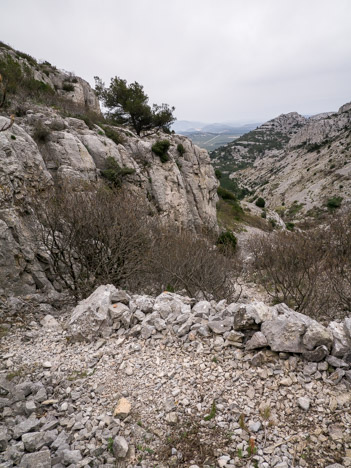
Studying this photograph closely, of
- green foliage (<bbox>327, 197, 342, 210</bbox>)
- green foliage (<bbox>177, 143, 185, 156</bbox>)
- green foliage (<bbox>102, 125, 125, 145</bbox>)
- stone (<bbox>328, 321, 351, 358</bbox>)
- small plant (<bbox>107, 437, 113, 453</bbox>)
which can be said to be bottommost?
green foliage (<bbox>327, 197, 342, 210</bbox>)

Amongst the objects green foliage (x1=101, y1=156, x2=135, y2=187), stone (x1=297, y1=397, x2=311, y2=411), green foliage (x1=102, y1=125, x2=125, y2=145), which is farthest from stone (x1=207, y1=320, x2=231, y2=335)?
green foliage (x1=102, y1=125, x2=125, y2=145)

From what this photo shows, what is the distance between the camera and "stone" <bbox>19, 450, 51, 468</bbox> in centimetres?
306

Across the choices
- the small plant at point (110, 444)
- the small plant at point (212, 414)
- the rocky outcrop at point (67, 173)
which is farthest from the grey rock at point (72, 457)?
the rocky outcrop at point (67, 173)

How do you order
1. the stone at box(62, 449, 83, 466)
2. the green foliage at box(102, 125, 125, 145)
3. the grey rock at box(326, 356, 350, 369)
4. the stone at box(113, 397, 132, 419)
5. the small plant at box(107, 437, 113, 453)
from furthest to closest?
the green foliage at box(102, 125, 125, 145) < the grey rock at box(326, 356, 350, 369) < the stone at box(113, 397, 132, 419) < the small plant at box(107, 437, 113, 453) < the stone at box(62, 449, 83, 466)

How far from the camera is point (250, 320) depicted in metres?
4.88

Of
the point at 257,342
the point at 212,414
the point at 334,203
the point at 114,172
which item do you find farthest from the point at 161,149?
the point at 334,203

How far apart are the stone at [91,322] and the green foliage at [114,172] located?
43.3ft

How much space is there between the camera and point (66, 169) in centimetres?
1413

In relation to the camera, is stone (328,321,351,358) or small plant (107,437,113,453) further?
stone (328,321,351,358)

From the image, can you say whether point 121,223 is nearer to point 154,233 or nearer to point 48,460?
point 154,233

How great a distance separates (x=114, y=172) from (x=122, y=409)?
646 inches

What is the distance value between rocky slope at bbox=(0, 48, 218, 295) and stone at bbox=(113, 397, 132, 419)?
607cm

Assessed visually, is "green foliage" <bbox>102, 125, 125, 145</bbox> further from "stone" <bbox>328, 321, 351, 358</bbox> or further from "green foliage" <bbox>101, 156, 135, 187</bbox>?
"stone" <bbox>328, 321, 351, 358</bbox>

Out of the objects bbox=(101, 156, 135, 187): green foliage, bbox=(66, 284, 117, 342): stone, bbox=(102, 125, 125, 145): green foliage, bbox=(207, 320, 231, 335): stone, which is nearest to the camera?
bbox=(207, 320, 231, 335): stone
